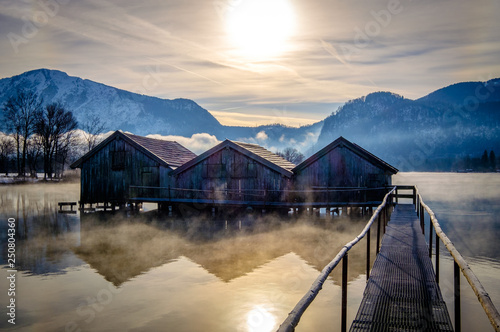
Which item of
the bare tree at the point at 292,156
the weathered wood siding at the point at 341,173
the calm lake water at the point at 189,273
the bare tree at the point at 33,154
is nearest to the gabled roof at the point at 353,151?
the weathered wood siding at the point at 341,173

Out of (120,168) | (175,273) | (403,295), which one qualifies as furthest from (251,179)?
(403,295)

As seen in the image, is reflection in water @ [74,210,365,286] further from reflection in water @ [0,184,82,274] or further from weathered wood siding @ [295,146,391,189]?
weathered wood siding @ [295,146,391,189]

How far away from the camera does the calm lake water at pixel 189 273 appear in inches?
493

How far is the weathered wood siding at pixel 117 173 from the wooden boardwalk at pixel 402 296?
85.0ft

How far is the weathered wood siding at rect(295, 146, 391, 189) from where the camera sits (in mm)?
32000

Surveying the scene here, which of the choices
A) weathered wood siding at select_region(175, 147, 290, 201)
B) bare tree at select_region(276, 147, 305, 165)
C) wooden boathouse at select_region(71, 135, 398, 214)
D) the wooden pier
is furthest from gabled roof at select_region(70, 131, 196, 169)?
bare tree at select_region(276, 147, 305, 165)

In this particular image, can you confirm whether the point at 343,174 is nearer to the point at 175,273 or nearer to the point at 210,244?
the point at 210,244

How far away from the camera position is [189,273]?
57.5 ft

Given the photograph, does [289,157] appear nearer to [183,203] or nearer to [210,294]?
[183,203]

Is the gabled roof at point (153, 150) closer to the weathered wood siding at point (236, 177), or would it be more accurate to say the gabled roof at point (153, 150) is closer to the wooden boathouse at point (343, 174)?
the weathered wood siding at point (236, 177)

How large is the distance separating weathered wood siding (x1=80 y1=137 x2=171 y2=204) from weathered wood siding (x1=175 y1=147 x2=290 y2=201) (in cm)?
317

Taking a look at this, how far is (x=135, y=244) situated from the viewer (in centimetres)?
2397

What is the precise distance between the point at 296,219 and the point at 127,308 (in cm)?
1993

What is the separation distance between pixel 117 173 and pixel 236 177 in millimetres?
10717
